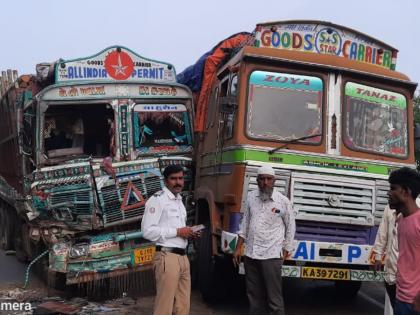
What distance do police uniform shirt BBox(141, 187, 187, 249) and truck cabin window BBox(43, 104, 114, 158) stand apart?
10.2 ft

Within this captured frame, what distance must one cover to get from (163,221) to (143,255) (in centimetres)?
264

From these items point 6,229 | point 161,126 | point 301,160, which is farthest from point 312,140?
point 6,229

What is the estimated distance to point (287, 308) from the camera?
7.13 m

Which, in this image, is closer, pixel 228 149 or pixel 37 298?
pixel 228 149

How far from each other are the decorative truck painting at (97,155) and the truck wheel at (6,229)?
2.73m

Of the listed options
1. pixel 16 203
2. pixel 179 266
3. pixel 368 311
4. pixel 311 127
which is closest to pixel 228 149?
pixel 311 127

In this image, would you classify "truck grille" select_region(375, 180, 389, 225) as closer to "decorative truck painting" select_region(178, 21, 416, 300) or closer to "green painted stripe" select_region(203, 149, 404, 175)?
"decorative truck painting" select_region(178, 21, 416, 300)

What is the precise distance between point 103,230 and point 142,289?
0.92 m

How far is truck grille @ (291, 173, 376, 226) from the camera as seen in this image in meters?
6.10

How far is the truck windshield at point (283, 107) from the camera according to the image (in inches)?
249

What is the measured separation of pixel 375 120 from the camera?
6.67 meters

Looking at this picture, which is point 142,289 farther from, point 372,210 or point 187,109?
point 372,210

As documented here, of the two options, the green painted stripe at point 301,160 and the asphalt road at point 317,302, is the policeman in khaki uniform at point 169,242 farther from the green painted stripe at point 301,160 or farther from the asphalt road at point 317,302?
the asphalt road at point 317,302

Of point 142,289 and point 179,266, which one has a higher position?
point 179,266
